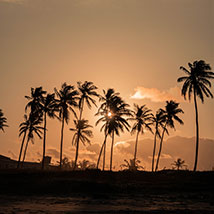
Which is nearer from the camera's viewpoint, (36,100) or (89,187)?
(89,187)

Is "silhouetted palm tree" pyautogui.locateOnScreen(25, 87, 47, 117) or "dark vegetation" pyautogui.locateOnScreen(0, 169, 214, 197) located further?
"silhouetted palm tree" pyautogui.locateOnScreen(25, 87, 47, 117)

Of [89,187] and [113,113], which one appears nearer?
[89,187]

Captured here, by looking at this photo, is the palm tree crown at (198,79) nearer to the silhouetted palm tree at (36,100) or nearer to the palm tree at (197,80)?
the palm tree at (197,80)

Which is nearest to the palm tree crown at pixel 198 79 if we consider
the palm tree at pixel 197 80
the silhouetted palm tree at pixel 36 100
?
the palm tree at pixel 197 80

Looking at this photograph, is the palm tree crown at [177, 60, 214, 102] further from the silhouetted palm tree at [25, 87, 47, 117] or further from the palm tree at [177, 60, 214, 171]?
the silhouetted palm tree at [25, 87, 47, 117]

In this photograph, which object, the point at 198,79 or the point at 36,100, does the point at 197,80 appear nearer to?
the point at 198,79

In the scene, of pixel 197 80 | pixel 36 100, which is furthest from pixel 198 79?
pixel 36 100

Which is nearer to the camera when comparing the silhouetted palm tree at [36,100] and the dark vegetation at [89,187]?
the dark vegetation at [89,187]

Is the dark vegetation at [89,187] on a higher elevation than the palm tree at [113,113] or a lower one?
lower

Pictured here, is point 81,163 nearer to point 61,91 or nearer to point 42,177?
point 61,91

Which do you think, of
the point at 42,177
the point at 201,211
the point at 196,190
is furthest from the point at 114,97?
the point at 201,211

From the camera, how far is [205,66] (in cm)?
3656

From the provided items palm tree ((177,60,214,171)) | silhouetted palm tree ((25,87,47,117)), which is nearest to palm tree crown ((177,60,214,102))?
palm tree ((177,60,214,171))

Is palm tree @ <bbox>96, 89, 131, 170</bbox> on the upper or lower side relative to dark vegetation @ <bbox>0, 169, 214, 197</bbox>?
upper
